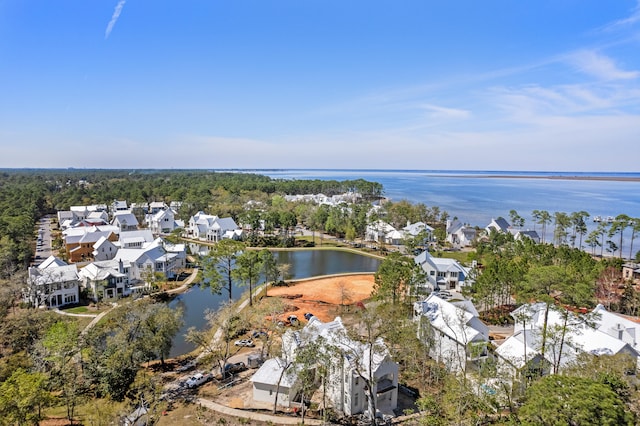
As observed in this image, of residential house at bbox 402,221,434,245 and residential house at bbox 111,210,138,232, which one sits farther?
residential house at bbox 111,210,138,232

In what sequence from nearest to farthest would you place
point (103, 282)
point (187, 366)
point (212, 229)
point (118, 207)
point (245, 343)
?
point (187, 366), point (245, 343), point (103, 282), point (212, 229), point (118, 207)

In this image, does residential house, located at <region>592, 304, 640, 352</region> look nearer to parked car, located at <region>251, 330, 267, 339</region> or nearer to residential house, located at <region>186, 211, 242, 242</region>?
parked car, located at <region>251, 330, 267, 339</region>

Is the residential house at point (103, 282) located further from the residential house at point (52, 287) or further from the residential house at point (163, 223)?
the residential house at point (163, 223)

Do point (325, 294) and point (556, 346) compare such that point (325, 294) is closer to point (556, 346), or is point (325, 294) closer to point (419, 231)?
point (556, 346)

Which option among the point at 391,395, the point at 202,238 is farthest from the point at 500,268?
the point at 202,238

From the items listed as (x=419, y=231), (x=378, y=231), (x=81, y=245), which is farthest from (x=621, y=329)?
(x=81, y=245)

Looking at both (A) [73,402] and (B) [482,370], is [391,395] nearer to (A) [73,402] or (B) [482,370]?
(B) [482,370]

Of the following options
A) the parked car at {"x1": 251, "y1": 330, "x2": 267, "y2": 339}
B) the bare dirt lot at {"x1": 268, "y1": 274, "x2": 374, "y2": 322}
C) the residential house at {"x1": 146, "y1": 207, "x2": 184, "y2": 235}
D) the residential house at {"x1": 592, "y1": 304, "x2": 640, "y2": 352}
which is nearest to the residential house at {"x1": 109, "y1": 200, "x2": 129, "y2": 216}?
the residential house at {"x1": 146, "y1": 207, "x2": 184, "y2": 235}
